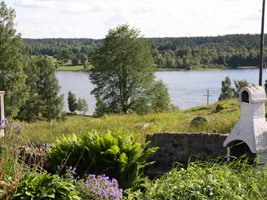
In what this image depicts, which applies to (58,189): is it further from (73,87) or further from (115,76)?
(73,87)

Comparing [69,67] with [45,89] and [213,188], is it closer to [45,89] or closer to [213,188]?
[45,89]

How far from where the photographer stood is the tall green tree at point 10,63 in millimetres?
24953

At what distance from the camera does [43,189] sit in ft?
8.98

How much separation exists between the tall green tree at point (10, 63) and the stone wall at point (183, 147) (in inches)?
912

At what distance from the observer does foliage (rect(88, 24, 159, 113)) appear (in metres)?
25.9

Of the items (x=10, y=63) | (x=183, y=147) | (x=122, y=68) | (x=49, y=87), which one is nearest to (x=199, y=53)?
(x=49, y=87)

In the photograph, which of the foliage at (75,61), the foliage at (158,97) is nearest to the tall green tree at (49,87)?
the foliage at (158,97)

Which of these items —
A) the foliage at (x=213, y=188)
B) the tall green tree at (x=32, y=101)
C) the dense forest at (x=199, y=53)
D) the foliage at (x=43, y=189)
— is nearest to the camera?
the foliage at (x=213, y=188)

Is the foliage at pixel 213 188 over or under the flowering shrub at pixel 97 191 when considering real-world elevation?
over

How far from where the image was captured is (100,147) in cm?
438

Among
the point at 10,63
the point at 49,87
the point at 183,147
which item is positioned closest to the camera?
the point at 183,147

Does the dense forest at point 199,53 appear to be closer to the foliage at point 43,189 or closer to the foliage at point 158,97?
the foliage at point 158,97

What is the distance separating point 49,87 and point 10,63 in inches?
539

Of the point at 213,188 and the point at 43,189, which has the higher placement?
the point at 213,188
